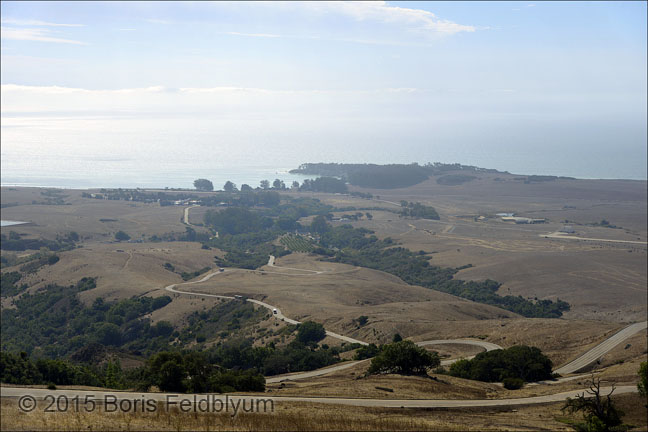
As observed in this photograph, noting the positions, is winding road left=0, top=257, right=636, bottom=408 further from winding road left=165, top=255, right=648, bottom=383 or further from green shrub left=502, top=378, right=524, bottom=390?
green shrub left=502, top=378, right=524, bottom=390

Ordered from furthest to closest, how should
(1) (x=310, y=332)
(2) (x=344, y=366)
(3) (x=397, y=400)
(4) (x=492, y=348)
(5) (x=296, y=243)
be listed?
(5) (x=296, y=243) < (1) (x=310, y=332) < (4) (x=492, y=348) < (2) (x=344, y=366) < (3) (x=397, y=400)

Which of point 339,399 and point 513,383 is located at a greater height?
point 339,399

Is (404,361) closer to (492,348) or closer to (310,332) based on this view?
(492,348)

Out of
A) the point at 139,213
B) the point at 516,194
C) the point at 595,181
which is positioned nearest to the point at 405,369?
the point at 139,213

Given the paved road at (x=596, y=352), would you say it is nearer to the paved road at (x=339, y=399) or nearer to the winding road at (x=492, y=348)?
the winding road at (x=492, y=348)

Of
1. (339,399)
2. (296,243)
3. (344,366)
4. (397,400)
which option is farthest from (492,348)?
(296,243)

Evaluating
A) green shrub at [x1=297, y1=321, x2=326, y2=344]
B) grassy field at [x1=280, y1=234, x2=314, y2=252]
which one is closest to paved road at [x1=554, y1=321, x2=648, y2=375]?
green shrub at [x1=297, y1=321, x2=326, y2=344]
